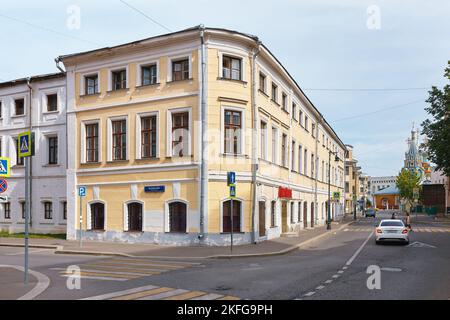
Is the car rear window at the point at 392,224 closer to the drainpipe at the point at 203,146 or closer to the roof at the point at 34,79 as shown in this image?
the drainpipe at the point at 203,146

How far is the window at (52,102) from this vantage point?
29.8 meters

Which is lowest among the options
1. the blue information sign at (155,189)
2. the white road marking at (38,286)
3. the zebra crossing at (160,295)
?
the white road marking at (38,286)

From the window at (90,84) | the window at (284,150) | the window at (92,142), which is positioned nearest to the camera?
the window at (92,142)

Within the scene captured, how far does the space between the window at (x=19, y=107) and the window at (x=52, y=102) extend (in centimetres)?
234

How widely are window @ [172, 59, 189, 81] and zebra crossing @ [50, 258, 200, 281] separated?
10310 mm

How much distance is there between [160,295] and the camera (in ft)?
33.0

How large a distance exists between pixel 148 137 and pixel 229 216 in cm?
630

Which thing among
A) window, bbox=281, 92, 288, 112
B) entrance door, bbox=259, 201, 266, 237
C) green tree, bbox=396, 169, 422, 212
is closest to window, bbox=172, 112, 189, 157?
entrance door, bbox=259, 201, 266, 237

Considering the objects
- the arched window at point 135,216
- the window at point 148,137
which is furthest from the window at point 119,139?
the arched window at point 135,216

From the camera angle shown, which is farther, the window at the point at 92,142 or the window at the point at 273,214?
the window at the point at 273,214

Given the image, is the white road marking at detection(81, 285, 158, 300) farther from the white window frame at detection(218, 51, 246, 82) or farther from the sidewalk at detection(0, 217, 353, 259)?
the white window frame at detection(218, 51, 246, 82)

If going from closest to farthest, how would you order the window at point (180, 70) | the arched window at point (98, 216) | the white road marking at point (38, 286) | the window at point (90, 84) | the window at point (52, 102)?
the white road marking at point (38, 286), the window at point (180, 70), the arched window at point (98, 216), the window at point (90, 84), the window at point (52, 102)
